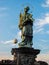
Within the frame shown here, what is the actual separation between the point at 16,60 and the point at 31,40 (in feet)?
8.46

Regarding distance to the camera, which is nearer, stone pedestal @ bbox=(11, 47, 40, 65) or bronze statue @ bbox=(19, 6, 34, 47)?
stone pedestal @ bbox=(11, 47, 40, 65)

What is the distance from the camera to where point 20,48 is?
22.0 meters

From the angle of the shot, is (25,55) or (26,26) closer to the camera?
(25,55)

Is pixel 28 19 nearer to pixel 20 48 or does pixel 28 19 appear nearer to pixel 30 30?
pixel 30 30

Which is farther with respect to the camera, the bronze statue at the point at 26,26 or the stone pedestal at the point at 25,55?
the bronze statue at the point at 26,26

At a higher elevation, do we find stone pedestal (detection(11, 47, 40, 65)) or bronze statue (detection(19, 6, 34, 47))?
bronze statue (detection(19, 6, 34, 47))

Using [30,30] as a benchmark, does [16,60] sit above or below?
below

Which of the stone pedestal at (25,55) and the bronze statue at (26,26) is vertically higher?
the bronze statue at (26,26)

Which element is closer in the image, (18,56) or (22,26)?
(18,56)

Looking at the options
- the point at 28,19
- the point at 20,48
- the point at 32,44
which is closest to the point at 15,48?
the point at 20,48

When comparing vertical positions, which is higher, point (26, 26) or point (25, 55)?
point (26, 26)

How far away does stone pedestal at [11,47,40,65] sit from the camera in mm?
21953

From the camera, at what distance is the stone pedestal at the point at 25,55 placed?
22.0 m

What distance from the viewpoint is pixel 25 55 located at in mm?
22172
